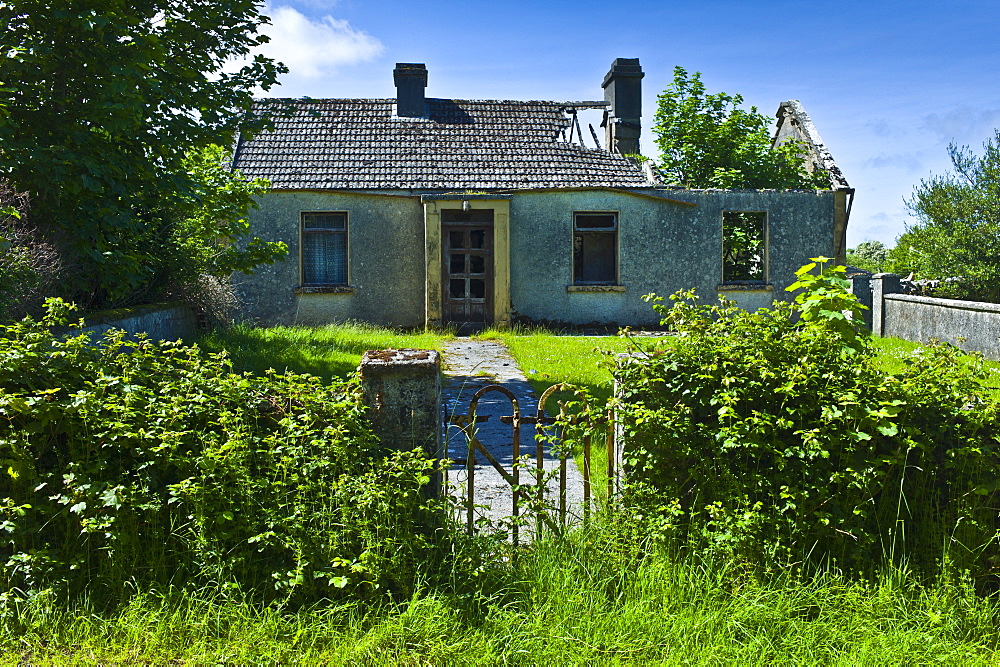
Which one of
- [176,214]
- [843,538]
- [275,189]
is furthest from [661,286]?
[843,538]

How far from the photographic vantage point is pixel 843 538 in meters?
3.94

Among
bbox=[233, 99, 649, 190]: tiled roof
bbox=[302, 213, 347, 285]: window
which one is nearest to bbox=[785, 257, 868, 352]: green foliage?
bbox=[233, 99, 649, 190]: tiled roof

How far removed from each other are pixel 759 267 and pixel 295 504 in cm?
1636

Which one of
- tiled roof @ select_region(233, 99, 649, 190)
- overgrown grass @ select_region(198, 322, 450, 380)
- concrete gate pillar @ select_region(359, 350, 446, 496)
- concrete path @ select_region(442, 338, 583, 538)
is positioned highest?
tiled roof @ select_region(233, 99, 649, 190)

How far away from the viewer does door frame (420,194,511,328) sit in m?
16.5

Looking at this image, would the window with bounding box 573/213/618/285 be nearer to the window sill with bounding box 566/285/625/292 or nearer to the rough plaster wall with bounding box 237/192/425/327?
the window sill with bounding box 566/285/625/292

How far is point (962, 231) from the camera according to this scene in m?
21.7

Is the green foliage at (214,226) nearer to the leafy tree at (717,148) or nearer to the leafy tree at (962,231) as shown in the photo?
the leafy tree at (717,148)

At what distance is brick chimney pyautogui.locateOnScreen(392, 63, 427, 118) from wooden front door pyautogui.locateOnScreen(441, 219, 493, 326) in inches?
146

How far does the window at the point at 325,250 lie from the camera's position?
55.2ft

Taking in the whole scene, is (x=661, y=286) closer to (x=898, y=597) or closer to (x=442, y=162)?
(x=442, y=162)

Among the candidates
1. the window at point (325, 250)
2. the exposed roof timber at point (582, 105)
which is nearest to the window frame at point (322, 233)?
the window at point (325, 250)

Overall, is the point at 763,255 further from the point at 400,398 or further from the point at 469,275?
the point at 400,398

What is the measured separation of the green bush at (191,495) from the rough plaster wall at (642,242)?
13.2 m
